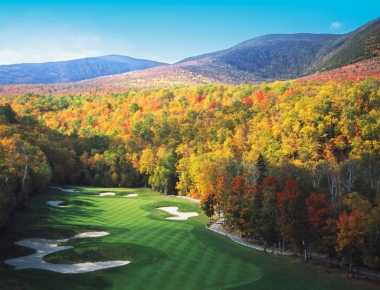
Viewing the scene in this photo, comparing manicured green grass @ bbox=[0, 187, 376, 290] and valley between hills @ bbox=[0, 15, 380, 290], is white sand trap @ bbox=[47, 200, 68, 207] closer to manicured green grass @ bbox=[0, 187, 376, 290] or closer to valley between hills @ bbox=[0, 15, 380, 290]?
valley between hills @ bbox=[0, 15, 380, 290]

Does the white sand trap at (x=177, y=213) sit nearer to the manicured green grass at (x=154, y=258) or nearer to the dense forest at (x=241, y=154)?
the manicured green grass at (x=154, y=258)

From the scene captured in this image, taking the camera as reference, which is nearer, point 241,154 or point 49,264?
point 49,264

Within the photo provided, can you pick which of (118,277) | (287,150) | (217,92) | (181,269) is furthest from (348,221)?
(217,92)

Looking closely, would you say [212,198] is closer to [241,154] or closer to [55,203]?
[55,203]

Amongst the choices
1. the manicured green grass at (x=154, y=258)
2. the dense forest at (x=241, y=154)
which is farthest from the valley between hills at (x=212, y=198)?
the dense forest at (x=241, y=154)

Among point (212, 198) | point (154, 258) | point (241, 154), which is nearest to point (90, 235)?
point (154, 258)
